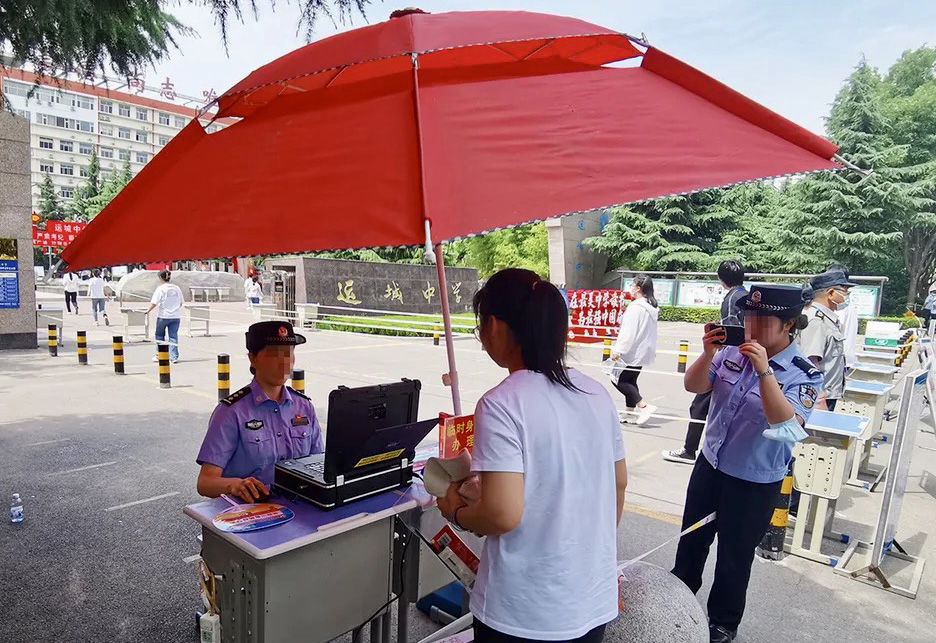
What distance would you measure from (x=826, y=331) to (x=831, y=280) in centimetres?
50

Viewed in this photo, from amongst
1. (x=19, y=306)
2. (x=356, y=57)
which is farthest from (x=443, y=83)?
(x=19, y=306)

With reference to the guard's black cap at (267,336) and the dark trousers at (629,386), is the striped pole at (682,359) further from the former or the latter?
the guard's black cap at (267,336)

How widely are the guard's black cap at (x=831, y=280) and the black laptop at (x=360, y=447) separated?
4.37 m

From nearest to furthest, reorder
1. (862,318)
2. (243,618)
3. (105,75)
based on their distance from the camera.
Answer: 1. (243,618)
2. (105,75)
3. (862,318)

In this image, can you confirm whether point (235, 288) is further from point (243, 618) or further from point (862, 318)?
point (243, 618)

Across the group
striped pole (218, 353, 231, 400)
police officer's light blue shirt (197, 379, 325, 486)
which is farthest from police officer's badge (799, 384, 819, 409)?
striped pole (218, 353, 231, 400)

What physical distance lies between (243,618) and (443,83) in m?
2.09

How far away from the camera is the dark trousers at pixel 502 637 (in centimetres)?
163

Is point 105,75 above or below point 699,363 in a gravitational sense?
above

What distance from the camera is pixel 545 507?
5.20ft

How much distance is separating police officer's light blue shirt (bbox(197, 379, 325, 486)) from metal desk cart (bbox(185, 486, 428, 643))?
0.24 m

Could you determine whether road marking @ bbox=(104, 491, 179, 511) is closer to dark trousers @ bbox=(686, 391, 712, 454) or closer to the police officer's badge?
the police officer's badge

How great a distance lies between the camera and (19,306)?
12.6m

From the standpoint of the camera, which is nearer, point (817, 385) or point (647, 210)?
point (817, 385)
